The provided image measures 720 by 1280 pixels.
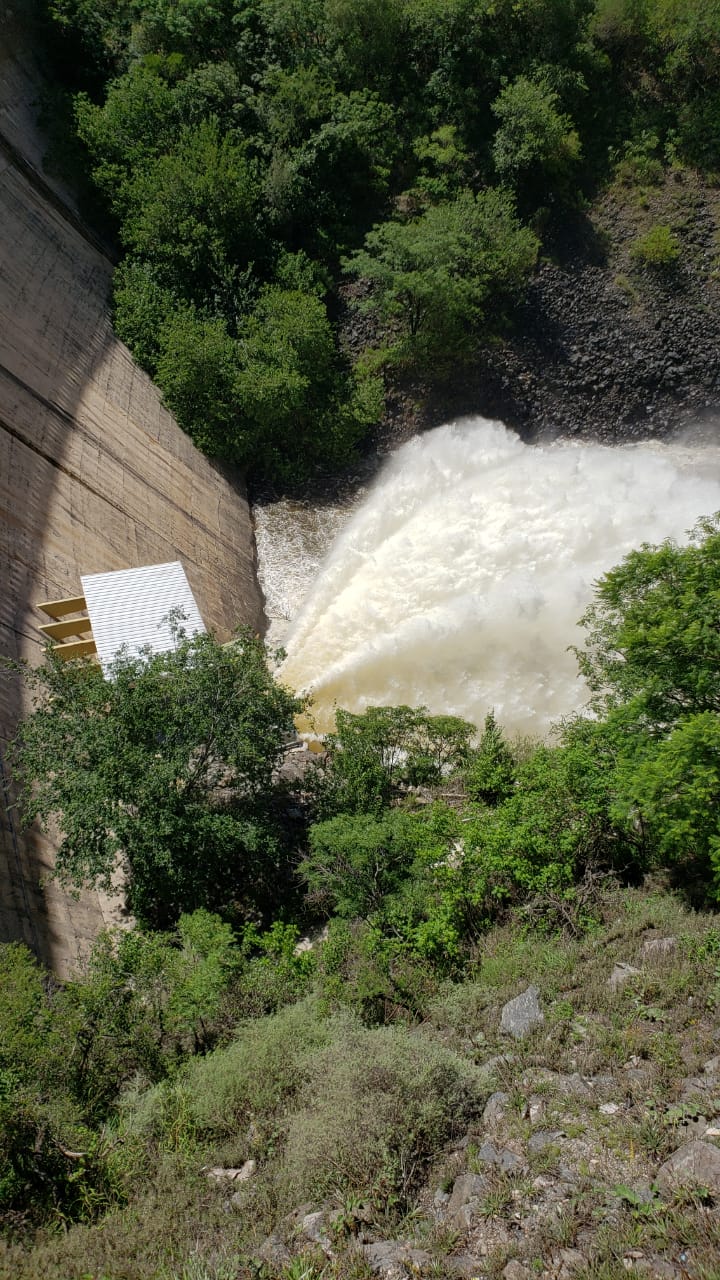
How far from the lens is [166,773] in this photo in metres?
10.4

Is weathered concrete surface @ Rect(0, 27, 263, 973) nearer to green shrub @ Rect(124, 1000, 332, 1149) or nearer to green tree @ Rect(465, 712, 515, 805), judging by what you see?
green shrub @ Rect(124, 1000, 332, 1149)

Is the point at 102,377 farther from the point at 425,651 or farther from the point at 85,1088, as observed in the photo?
the point at 85,1088

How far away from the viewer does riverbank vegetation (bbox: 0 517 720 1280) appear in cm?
672

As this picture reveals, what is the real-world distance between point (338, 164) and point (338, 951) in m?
21.1

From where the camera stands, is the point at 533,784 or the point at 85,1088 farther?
the point at 533,784

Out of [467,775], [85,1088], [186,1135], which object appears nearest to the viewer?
[186,1135]

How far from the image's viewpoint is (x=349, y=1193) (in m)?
6.55

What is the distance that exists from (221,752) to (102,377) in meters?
11.2

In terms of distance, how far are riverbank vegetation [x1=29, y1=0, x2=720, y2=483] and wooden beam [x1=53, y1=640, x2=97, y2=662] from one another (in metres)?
7.66

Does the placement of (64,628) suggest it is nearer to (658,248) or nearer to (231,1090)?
(231,1090)

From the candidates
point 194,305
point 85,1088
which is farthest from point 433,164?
point 85,1088

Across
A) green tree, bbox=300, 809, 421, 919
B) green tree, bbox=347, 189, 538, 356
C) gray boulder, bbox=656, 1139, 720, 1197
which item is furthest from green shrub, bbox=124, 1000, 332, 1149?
green tree, bbox=347, 189, 538, 356

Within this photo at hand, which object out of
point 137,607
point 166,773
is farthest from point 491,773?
point 137,607

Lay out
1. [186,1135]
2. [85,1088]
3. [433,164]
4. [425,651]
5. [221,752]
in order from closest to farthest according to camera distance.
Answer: [186,1135], [85,1088], [221,752], [425,651], [433,164]
